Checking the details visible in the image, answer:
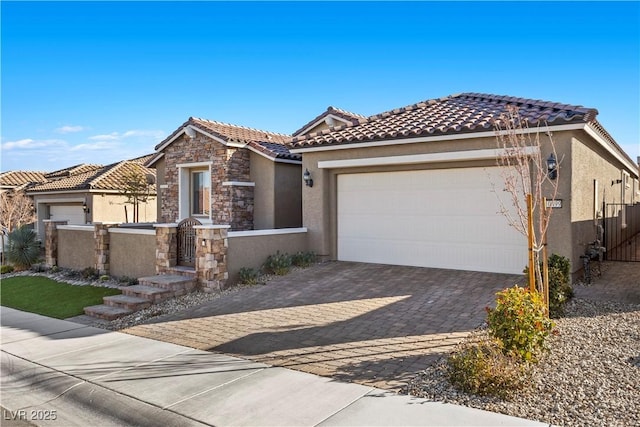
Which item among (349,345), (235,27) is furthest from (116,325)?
(235,27)

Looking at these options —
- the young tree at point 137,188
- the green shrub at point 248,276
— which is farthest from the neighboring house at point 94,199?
the green shrub at point 248,276

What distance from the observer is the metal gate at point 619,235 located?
15203 millimetres

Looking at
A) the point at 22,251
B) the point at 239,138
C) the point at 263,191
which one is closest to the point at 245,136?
the point at 239,138

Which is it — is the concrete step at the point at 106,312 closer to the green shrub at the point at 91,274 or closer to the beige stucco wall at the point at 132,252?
the beige stucco wall at the point at 132,252

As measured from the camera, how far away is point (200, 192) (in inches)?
736

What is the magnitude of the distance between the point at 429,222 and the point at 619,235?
978 centimetres

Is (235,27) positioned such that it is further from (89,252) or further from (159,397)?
(159,397)

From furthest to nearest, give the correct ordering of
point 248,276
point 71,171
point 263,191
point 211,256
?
point 71,171
point 263,191
point 248,276
point 211,256

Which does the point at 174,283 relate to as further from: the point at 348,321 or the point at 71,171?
the point at 71,171

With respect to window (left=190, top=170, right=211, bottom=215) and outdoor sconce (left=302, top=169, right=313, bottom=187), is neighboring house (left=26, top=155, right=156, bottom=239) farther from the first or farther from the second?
outdoor sconce (left=302, top=169, right=313, bottom=187)

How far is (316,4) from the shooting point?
47.5 ft

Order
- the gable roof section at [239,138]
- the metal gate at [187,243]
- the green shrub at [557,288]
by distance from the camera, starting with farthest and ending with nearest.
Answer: the gable roof section at [239,138] < the metal gate at [187,243] < the green shrub at [557,288]

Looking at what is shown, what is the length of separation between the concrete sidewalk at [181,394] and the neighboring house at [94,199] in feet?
55.9

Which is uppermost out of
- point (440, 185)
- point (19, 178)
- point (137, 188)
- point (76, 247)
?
point (19, 178)
